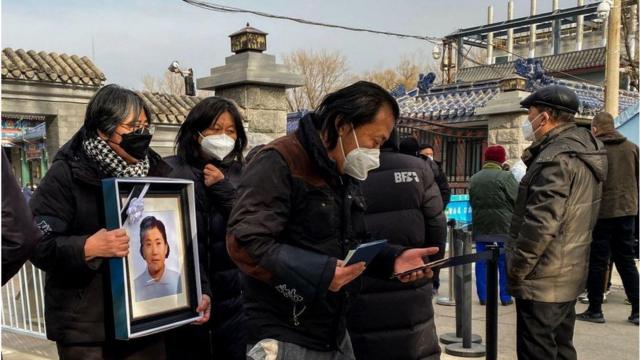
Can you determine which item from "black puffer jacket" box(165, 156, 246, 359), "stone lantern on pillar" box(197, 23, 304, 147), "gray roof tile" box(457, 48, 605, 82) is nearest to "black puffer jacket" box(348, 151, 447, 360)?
"black puffer jacket" box(165, 156, 246, 359)

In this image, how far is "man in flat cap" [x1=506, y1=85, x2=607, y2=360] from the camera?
125 inches

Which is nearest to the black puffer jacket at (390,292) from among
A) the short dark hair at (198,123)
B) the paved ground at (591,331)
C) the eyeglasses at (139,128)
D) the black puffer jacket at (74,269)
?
the short dark hair at (198,123)

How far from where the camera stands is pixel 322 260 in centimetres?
172

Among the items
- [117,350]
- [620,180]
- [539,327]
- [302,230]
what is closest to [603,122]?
[620,180]

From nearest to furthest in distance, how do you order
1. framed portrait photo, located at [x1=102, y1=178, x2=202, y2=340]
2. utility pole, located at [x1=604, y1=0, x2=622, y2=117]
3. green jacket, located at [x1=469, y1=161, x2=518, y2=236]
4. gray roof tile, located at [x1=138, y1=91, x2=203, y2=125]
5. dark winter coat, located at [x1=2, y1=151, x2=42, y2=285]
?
dark winter coat, located at [x1=2, y1=151, x2=42, y2=285]
framed portrait photo, located at [x1=102, y1=178, x2=202, y2=340]
green jacket, located at [x1=469, y1=161, x2=518, y2=236]
gray roof tile, located at [x1=138, y1=91, x2=203, y2=125]
utility pole, located at [x1=604, y1=0, x2=622, y2=117]

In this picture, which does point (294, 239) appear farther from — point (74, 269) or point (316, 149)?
point (74, 269)

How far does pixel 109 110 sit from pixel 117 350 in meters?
0.95

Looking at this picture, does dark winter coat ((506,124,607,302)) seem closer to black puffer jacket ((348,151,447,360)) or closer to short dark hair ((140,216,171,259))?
black puffer jacket ((348,151,447,360))

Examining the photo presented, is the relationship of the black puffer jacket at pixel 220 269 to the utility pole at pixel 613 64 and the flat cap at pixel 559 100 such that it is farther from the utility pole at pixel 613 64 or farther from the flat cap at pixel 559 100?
→ the utility pole at pixel 613 64

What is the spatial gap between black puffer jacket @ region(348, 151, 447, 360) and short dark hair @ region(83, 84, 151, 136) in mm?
1186

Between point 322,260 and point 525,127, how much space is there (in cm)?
273

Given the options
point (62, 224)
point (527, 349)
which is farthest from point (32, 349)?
point (527, 349)

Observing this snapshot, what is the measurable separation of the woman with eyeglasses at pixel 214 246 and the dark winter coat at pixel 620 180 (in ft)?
13.6

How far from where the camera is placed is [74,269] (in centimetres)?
206
